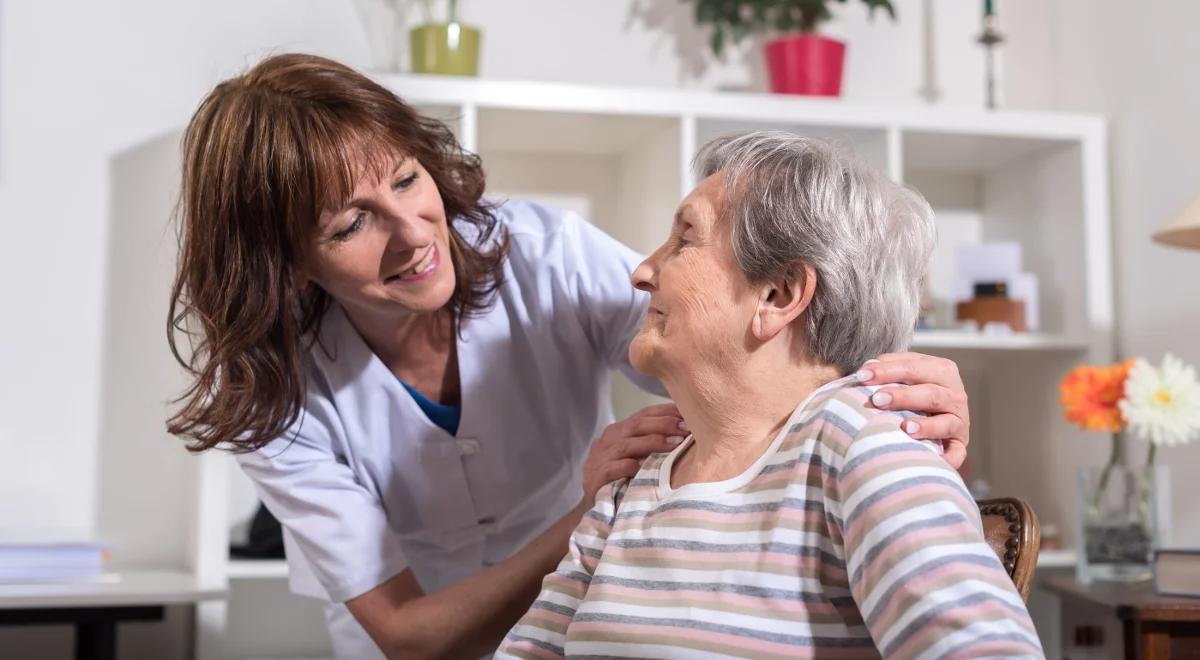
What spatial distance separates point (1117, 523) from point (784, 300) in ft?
4.86

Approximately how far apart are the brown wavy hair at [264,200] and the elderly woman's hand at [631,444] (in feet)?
1.24

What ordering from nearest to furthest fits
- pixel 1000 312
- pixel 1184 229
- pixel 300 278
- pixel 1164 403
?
pixel 300 278 < pixel 1184 229 < pixel 1164 403 < pixel 1000 312

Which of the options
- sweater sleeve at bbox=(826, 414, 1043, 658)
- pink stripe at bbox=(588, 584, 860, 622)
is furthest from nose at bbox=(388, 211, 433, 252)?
sweater sleeve at bbox=(826, 414, 1043, 658)

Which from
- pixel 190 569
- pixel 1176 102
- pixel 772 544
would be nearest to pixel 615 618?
pixel 772 544

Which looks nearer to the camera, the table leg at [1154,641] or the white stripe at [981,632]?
the white stripe at [981,632]

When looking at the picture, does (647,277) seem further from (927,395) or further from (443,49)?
(443,49)

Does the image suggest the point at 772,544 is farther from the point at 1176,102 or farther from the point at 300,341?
the point at 1176,102

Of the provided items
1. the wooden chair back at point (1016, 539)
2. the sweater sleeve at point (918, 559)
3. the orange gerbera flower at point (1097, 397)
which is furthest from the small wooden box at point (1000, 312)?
the sweater sleeve at point (918, 559)

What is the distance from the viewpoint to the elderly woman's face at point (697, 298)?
3.86 ft

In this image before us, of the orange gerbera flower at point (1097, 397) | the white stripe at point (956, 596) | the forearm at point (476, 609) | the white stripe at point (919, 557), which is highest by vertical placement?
the orange gerbera flower at point (1097, 397)

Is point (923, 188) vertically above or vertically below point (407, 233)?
above

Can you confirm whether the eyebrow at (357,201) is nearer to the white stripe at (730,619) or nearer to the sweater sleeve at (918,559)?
the white stripe at (730,619)

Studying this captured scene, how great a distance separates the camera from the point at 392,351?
172 centimetres

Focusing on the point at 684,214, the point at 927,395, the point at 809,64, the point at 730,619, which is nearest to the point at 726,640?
the point at 730,619
